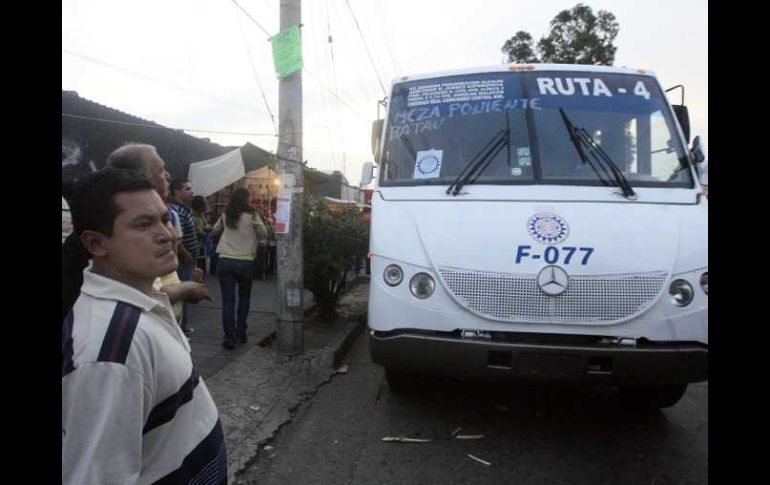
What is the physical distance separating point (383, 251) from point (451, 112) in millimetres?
1429

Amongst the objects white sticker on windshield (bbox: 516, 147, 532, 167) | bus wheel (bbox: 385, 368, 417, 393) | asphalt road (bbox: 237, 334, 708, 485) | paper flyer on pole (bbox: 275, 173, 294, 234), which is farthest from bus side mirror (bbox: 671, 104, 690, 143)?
paper flyer on pole (bbox: 275, 173, 294, 234)

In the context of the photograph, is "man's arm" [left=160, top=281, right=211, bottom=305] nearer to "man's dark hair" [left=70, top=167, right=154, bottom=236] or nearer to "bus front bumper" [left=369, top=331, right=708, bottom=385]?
"man's dark hair" [left=70, top=167, right=154, bottom=236]

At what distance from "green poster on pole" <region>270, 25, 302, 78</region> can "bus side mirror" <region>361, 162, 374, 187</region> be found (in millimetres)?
1165

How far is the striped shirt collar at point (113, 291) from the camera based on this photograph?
1255mm

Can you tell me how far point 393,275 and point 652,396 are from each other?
222cm

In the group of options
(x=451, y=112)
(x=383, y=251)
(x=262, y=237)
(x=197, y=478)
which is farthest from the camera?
(x=262, y=237)

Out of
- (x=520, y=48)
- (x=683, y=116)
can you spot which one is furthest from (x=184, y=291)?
(x=520, y=48)

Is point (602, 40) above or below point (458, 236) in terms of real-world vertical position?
above

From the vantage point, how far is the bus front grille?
10.2 feet

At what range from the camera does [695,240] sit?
10.8 feet

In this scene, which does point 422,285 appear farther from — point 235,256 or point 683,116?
point 683,116

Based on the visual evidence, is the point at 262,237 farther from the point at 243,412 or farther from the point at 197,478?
the point at 197,478
